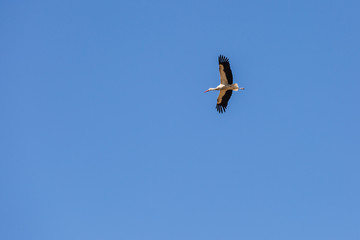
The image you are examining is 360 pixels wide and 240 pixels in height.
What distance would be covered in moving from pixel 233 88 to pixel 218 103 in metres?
1.95

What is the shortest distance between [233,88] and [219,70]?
1595mm

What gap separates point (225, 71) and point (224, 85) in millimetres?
1314

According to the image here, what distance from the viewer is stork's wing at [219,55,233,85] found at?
1608 inches

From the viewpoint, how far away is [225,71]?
41250mm

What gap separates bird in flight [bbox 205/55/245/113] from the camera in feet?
134

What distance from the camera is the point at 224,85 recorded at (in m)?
42.2

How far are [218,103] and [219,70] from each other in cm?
290

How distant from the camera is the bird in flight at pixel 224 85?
40934mm

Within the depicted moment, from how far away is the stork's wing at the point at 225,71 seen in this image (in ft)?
134

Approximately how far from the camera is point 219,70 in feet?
136

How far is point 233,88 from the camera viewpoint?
42.0 metres
